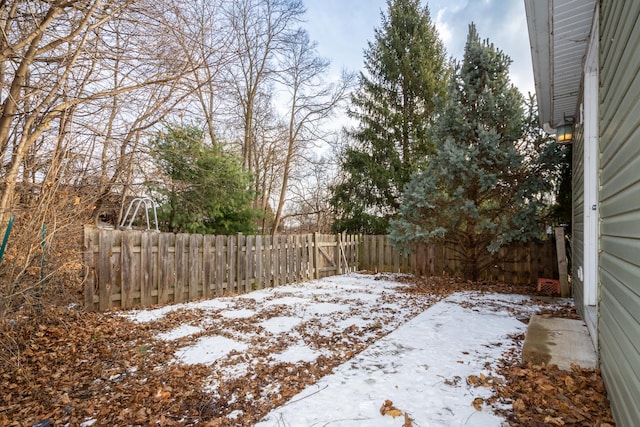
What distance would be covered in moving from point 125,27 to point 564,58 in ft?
16.9

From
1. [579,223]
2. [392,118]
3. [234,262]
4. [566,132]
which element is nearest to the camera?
[579,223]

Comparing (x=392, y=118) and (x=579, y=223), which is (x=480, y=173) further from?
(x=392, y=118)

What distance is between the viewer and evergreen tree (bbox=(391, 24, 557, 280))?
25.3 ft

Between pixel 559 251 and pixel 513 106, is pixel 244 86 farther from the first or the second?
pixel 559 251

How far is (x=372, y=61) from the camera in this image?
43.8 ft

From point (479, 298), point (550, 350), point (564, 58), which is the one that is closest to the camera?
point (550, 350)

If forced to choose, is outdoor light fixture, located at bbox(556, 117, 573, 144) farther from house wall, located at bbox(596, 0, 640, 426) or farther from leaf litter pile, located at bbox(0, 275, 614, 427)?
house wall, located at bbox(596, 0, 640, 426)

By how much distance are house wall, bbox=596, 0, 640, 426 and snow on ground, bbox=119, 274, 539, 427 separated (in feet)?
2.57

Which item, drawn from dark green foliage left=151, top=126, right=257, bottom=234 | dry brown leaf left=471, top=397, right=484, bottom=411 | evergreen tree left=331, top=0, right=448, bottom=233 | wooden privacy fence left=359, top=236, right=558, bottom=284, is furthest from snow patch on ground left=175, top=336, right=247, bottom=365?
evergreen tree left=331, top=0, right=448, bottom=233

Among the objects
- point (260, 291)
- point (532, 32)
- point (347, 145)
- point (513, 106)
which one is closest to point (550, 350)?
point (532, 32)

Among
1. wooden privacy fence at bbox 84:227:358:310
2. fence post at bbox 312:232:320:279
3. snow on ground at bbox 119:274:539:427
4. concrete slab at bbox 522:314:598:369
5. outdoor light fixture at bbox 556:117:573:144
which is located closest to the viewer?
snow on ground at bbox 119:274:539:427

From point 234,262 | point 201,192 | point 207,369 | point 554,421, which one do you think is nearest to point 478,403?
point 554,421

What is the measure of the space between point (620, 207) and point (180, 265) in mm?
6024

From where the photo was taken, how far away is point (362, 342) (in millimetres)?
3861
